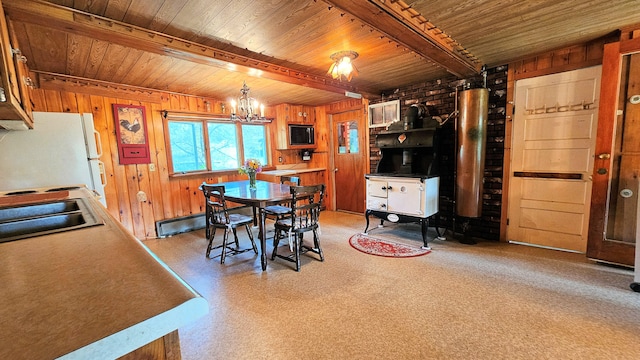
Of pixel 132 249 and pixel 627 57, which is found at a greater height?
pixel 627 57

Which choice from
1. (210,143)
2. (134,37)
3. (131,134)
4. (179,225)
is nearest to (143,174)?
(131,134)

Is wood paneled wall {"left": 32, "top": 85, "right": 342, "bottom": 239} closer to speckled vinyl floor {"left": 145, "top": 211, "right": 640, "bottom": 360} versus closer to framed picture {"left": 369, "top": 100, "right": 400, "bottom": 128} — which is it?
speckled vinyl floor {"left": 145, "top": 211, "right": 640, "bottom": 360}

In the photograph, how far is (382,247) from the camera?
3.31 m

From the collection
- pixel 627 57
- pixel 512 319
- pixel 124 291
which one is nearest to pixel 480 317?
pixel 512 319

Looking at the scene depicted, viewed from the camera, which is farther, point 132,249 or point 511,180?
point 511,180

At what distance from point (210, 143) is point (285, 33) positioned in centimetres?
281

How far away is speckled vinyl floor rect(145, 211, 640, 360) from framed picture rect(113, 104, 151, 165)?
1644mm

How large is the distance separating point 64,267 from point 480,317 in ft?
7.77

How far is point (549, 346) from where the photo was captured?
163 centimetres

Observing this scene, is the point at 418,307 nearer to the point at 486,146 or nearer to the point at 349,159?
the point at 486,146

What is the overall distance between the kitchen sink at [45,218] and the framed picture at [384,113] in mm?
3970

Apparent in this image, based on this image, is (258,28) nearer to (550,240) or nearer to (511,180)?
(511,180)

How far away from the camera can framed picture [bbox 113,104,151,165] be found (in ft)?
11.8

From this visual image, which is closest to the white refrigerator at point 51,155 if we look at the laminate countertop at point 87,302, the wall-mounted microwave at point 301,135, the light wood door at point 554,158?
the laminate countertop at point 87,302
